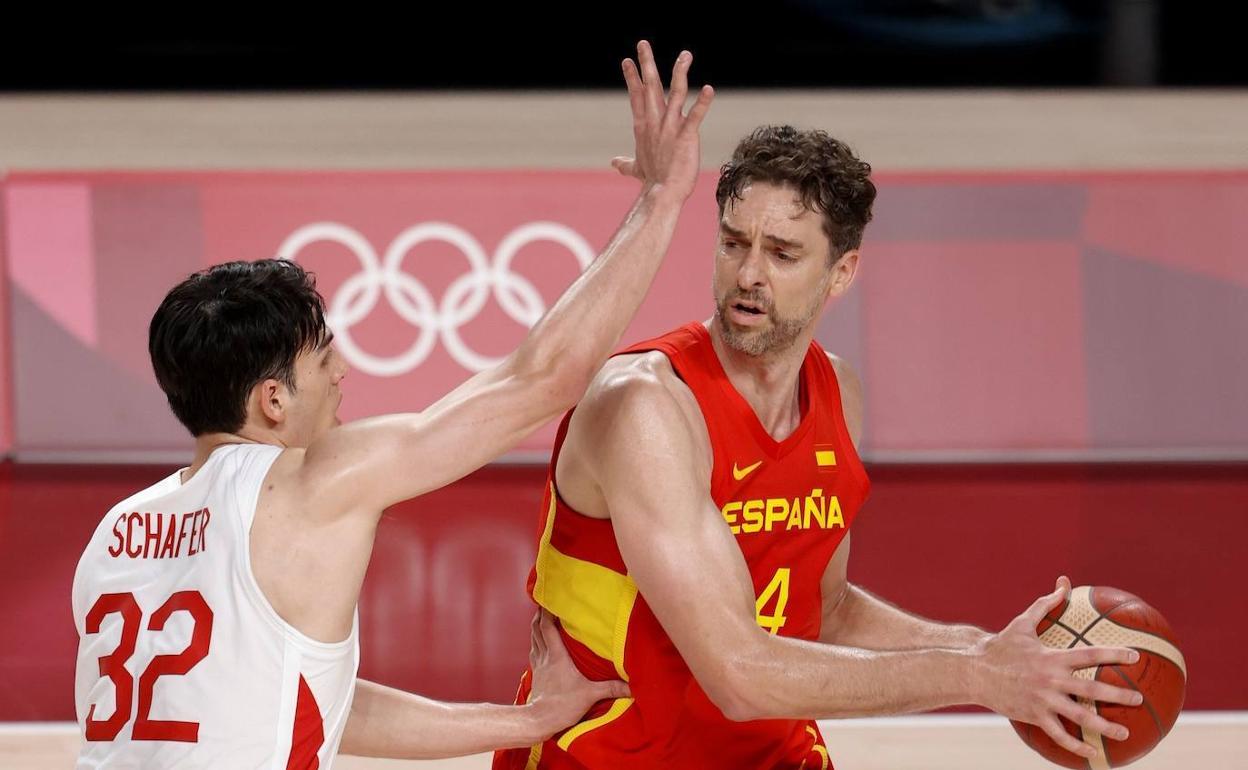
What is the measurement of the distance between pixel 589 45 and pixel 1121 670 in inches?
450

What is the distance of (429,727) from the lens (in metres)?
3.30

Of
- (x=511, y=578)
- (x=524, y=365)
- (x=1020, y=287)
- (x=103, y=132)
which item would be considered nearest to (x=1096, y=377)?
(x=1020, y=287)

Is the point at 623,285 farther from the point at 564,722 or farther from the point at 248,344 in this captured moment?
the point at 564,722

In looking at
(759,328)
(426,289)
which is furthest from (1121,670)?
(426,289)

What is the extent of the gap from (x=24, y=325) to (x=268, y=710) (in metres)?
5.88

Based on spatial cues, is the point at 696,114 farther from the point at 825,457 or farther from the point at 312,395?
the point at 312,395

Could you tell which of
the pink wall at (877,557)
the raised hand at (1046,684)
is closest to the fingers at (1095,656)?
the raised hand at (1046,684)

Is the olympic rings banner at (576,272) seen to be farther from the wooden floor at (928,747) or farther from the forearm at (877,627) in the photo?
the forearm at (877,627)

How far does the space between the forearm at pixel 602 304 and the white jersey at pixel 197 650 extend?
1.78ft

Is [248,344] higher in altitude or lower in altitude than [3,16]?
lower

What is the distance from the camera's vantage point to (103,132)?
1180 centimetres

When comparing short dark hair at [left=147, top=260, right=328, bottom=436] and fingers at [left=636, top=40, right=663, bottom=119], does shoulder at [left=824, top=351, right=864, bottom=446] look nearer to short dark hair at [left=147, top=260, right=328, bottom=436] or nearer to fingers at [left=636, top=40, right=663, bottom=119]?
fingers at [left=636, top=40, right=663, bottom=119]

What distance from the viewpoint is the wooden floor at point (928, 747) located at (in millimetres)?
4324

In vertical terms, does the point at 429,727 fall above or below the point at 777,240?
below
